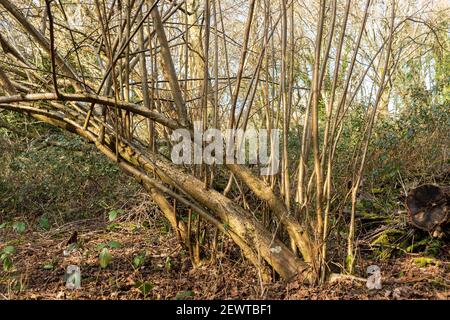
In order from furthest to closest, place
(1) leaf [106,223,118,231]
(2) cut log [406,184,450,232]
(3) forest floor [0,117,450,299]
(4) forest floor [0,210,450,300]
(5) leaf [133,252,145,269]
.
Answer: (1) leaf [106,223,118,231] → (2) cut log [406,184,450,232] → (5) leaf [133,252,145,269] → (3) forest floor [0,117,450,299] → (4) forest floor [0,210,450,300]

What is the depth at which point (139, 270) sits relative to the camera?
3406 mm

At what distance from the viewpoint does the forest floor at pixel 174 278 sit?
2.55 meters

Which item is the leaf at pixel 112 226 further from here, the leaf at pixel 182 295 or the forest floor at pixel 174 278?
the leaf at pixel 182 295

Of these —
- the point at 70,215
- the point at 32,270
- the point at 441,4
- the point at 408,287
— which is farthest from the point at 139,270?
the point at 441,4

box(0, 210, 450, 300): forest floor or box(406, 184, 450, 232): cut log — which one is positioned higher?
box(406, 184, 450, 232): cut log

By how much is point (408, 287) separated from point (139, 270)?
183 centimetres

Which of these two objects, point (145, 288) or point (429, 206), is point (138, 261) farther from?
point (429, 206)

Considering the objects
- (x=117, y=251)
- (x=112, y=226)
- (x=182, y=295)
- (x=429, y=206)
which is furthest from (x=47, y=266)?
(x=429, y=206)

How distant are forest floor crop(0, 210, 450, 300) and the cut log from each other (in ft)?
0.83

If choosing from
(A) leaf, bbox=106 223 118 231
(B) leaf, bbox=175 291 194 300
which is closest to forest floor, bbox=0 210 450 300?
(B) leaf, bbox=175 291 194 300

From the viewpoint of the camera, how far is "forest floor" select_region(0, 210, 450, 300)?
2.55 metres

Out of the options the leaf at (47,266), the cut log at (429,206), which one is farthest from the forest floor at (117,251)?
the cut log at (429,206)

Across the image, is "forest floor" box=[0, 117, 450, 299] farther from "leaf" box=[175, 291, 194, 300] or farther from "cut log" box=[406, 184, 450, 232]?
"cut log" box=[406, 184, 450, 232]
